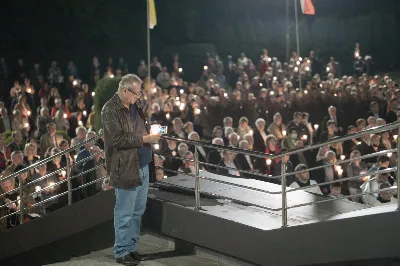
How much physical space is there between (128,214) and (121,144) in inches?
32.4

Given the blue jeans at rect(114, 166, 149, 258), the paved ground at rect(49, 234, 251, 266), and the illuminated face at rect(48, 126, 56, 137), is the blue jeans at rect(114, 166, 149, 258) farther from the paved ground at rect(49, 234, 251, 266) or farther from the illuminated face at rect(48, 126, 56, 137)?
the illuminated face at rect(48, 126, 56, 137)

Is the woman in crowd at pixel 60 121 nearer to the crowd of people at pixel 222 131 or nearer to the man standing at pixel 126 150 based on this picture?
the crowd of people at pixel 222 131

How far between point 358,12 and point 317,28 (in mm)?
2241

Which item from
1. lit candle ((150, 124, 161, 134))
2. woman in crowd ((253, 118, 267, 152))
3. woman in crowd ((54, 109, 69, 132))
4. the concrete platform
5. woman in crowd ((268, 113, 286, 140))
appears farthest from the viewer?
woman in crowd ((54, 109, 69, 132))

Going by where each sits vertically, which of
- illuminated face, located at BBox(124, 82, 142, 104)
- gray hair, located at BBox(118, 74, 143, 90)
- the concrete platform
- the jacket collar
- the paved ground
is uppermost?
gray hair, located at BBox(118, 74, 143, 90)

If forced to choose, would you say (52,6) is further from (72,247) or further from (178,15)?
(72,247)

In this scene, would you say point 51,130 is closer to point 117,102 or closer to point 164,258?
point 164,258

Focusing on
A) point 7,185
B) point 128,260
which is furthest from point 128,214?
point 7,185

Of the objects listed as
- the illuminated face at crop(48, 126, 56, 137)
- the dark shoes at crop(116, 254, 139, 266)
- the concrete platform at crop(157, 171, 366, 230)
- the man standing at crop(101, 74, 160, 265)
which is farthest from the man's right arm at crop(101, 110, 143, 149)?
the illuminated face at crop(48, 126, 56, 137)

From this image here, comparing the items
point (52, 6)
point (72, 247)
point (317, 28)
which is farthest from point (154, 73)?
point (72, 247)

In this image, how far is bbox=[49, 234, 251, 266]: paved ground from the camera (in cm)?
830

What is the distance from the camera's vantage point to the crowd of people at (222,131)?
11.2m

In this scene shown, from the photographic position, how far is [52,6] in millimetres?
31766

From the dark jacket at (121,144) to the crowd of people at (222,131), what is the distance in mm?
819
